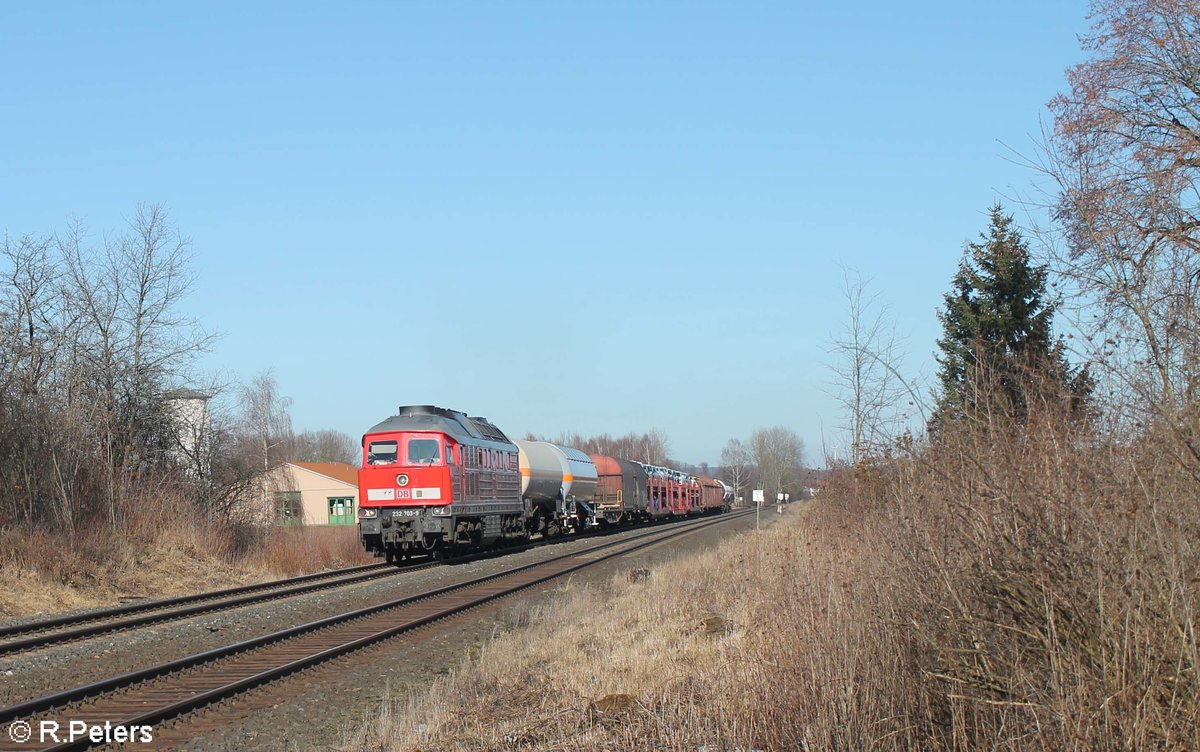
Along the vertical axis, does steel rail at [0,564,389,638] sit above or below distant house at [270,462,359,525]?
below

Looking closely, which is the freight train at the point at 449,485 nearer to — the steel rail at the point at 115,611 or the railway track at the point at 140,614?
the railway track at the point at 140,614

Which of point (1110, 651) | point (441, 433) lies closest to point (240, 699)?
point (1110, 651)

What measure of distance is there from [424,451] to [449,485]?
107 cm

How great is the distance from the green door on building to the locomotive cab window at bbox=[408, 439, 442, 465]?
165ft

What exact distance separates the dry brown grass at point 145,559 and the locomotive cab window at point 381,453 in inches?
134

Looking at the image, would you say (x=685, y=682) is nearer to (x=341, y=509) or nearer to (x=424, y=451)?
(x=424, y=451)

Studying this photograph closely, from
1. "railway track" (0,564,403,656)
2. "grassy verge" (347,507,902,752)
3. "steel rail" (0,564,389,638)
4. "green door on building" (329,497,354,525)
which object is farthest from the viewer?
"green door on building" (329,497,354,525)

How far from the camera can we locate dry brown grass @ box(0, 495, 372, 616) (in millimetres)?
18438

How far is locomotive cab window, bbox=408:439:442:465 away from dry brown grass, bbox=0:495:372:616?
4287 millimetres

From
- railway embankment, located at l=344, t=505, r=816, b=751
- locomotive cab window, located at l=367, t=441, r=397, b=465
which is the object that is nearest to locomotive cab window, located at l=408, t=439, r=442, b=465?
locomotive cab window, located at l=367, t=441, r=397, b=465

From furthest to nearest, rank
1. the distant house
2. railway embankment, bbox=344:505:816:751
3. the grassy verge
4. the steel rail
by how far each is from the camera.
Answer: the distant house < the steel rail < railway embankment, bbox=344:505:816:751 < the grassy verge

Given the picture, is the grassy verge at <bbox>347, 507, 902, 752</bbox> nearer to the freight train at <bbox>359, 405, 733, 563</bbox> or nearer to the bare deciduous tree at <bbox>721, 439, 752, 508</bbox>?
the freight train at <bbox>359, 405, 733, 563</bbox>

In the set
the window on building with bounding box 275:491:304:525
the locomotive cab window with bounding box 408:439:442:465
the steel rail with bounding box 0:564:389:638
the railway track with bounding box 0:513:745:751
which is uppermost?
the locomotive cab window with bounding box 408:439:442:465

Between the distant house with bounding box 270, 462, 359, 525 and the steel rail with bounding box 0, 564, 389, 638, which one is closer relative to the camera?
the steel rail with bounding box 0, 564, 389, 638
